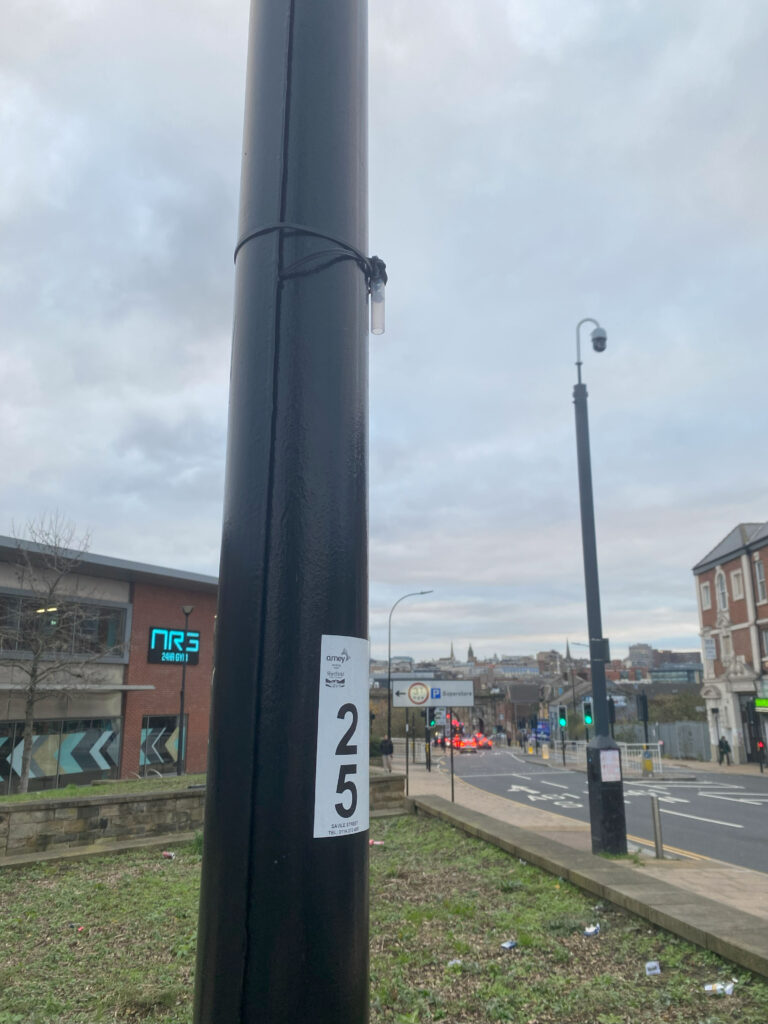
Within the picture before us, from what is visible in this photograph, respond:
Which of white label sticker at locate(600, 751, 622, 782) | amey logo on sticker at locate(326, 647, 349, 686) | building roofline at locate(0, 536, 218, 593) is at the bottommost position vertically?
white label sticker at locate(600, 751, 622, 782)

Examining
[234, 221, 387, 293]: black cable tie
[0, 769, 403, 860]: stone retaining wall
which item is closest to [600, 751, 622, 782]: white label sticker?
[0, 769, 403, 860]: stone retaining wall

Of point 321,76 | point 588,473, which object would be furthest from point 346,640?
point 588,473

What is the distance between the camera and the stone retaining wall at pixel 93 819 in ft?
31.8

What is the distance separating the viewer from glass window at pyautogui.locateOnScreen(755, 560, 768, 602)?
131ft

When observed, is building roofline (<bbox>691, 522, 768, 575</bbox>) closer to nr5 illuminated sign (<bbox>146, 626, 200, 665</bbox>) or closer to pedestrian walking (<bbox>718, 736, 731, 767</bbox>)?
pedestrian walking (<bbox>718, 736, 731, 767</bbox>)

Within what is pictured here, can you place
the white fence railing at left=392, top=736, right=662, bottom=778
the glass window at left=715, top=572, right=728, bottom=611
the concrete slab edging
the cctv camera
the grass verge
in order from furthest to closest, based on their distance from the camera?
the glass window at left=715, top=572, right=728, bottom=611 → the white fence railing at left=392, top=736, right=662, bottom=778 → the cctv camera → the concrete slab edging → the grass verge

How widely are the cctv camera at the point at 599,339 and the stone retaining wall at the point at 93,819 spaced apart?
33.7 feet

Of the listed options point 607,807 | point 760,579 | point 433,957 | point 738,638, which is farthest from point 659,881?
point 738,638

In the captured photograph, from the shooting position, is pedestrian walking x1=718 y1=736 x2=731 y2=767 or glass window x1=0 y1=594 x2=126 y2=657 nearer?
glass window x1=0 y1=594 x2=126 y2=657

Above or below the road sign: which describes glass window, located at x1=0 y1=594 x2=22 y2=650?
above

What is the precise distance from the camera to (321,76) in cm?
243

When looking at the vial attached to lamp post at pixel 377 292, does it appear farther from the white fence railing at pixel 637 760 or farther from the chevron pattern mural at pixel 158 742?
the white fence railing at pixel 637 760

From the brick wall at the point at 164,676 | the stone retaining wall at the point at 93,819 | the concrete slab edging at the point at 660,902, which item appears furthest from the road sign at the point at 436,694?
the concrete slab edging at the point at 660,902

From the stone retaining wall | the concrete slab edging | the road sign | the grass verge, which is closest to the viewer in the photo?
the grass verge
